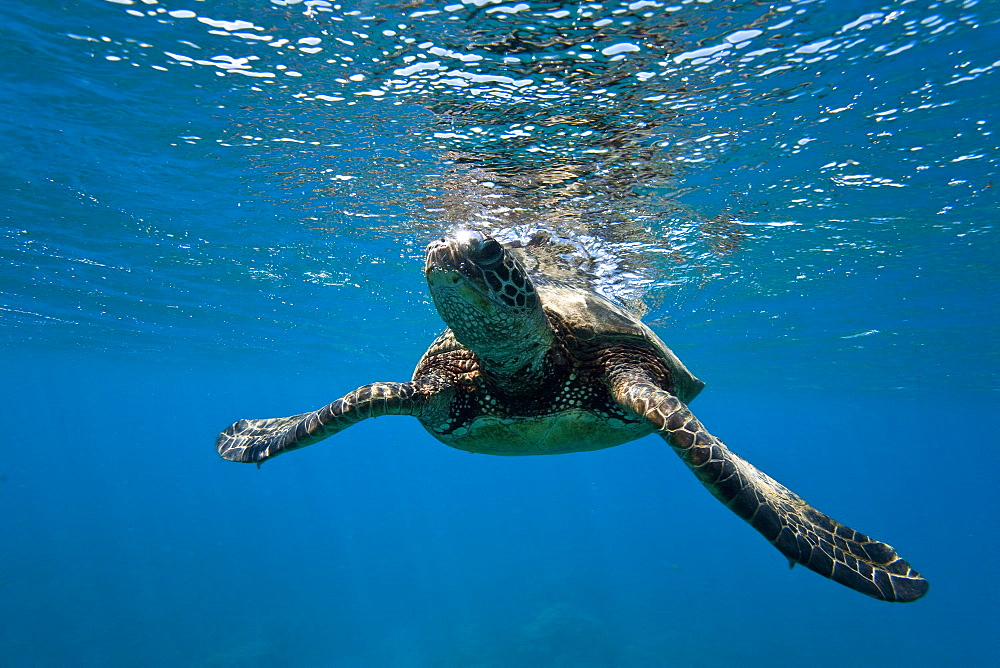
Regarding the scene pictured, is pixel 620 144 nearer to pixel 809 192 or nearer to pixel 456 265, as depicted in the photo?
pixel 809 192

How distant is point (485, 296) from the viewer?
376cm

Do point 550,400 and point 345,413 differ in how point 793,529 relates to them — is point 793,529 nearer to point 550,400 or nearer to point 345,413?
point 550,400

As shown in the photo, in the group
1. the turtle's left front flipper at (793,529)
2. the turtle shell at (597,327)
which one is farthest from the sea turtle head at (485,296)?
the turtle's left front flipper at (793,529)

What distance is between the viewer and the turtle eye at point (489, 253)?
352 centimetres

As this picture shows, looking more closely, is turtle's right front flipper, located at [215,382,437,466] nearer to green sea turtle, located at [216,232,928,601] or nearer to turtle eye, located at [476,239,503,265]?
green sea turtle, located at [216,232,928,601]

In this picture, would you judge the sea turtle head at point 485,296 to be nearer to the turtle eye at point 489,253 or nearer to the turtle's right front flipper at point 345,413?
the turtle eye at point 489,253

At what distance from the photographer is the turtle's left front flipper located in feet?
10.5

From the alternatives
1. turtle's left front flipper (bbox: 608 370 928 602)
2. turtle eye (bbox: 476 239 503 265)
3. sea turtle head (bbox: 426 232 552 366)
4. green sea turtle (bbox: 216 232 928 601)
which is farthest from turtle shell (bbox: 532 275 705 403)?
turtle eye (bbox: 476 239 503 265)

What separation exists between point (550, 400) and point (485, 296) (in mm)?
Result: 1731

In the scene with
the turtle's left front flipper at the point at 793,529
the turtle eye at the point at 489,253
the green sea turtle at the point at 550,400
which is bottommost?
the turtle's left front flipper at the point at 793,529

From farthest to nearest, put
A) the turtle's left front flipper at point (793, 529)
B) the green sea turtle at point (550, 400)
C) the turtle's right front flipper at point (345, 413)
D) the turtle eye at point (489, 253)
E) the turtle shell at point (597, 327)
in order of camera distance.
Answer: the turtle shell at point (597, 327)
the turtle's right front flipper at point (345, 413)
the turtle eye at point (489, 253)
the green sea turtle at point (550, 400)
the turtle's left front flipper at point (793, 529)

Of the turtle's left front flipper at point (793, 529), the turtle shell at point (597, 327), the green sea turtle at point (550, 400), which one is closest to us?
the turtle's left front flipper at point (793, 529)

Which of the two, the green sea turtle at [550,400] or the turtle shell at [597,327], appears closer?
the green sea turtle at [550,400]

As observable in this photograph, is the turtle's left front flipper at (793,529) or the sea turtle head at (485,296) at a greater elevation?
the sea turtle head at (485,296)
